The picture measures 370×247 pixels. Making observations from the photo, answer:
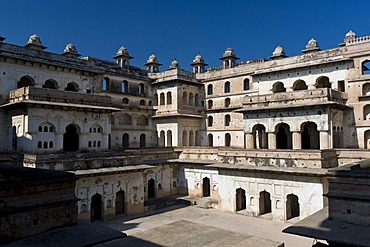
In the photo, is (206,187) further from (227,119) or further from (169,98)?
(169,98)

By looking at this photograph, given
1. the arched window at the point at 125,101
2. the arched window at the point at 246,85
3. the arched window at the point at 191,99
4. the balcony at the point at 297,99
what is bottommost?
the balcony at the point at 297,99

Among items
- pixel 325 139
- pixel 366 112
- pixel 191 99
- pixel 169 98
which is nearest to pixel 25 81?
pixel 169 98

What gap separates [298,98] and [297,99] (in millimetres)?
108

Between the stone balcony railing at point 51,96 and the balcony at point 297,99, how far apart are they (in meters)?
12.5

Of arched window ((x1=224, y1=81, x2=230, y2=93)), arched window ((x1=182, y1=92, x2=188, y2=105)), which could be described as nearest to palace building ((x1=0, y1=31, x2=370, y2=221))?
arched window ((x1=182, y1=92, x2=188, y2=105))

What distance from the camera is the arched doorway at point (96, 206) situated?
19891 millimetres

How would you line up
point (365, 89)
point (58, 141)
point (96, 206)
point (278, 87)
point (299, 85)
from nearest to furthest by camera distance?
1. point (96, 206)
2. point (58, 141)
3. point (365, 89)
4. point (299, 85)
5. point (278, 87)

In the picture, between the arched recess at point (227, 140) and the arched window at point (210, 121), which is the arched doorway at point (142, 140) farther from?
the arched recess at point (227, 140)

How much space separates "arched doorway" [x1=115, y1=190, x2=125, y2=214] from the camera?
69.6ft

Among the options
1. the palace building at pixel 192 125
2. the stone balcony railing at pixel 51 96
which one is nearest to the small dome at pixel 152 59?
the palace building at pixel 192 125

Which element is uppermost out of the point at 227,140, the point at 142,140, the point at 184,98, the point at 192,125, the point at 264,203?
the point at 184,98

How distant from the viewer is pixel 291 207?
67.4 ft

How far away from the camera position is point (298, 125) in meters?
23.7

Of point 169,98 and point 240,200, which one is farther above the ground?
point 169,98
